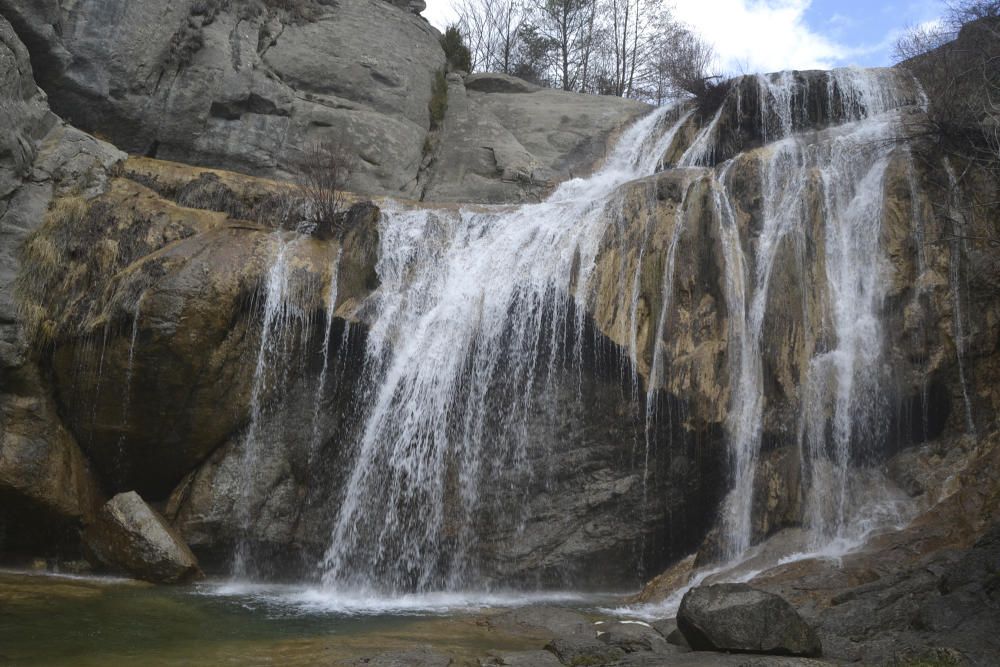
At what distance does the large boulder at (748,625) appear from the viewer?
20.9 feet

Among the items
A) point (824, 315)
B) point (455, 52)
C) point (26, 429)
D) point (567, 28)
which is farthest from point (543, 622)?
point (567, 28)

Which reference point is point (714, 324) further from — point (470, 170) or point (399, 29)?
point (399, 29)

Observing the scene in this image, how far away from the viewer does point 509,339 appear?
11781mm

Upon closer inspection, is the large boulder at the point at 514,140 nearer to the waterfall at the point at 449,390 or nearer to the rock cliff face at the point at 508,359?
the rock cliff face at the point at 508,359

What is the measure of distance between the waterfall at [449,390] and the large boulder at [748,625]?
4656 millimetres

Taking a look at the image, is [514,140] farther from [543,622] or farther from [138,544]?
[543,622]

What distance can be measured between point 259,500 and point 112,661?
498 cm

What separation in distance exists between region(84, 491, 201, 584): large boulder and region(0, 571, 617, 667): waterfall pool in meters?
0.29

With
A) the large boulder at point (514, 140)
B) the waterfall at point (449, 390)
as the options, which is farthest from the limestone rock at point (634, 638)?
the large boulder at point (514, 140)

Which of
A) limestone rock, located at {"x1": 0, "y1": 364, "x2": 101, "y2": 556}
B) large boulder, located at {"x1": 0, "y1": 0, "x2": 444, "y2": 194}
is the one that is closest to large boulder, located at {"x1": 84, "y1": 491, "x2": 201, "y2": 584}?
limestone rock, located at {"x1": 0, "y1": 364, "x2": 101, "y2": 556}

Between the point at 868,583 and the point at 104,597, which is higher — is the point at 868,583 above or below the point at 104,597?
above

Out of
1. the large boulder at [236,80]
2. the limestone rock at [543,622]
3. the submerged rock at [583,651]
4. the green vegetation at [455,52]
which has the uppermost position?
the green vegetation at [455,52]

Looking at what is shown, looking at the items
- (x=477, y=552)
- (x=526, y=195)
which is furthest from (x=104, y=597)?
(x=526, y=195)

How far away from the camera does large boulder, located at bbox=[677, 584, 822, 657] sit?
20.9 ft
